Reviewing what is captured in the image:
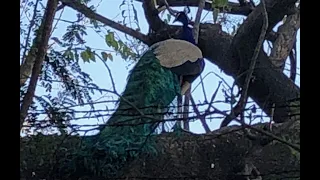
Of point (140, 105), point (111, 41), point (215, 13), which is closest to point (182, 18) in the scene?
point (215, 13)

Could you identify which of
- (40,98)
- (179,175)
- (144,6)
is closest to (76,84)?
(40,98)

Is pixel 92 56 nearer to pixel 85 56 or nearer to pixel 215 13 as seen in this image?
pixel 85 56

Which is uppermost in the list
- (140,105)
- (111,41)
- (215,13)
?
(215,13)

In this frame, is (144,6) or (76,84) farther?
(144,6)

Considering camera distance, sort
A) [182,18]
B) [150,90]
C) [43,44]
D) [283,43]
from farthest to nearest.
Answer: [182,18] → [283,43] → [150,90] → [43,44]

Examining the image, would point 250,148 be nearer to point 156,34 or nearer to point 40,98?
point 40,98

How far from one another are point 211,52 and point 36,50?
152 cm

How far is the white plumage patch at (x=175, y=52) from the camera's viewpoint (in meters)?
1.96

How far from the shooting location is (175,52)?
2.12 metres

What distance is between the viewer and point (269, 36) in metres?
2.48

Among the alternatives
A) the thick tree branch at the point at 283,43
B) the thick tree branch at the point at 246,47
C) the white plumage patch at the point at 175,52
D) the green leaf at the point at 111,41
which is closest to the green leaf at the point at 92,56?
the green leaf at the point at 111,41

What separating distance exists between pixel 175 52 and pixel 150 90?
455mm

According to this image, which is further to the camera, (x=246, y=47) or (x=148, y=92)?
(x=246, y=47)
